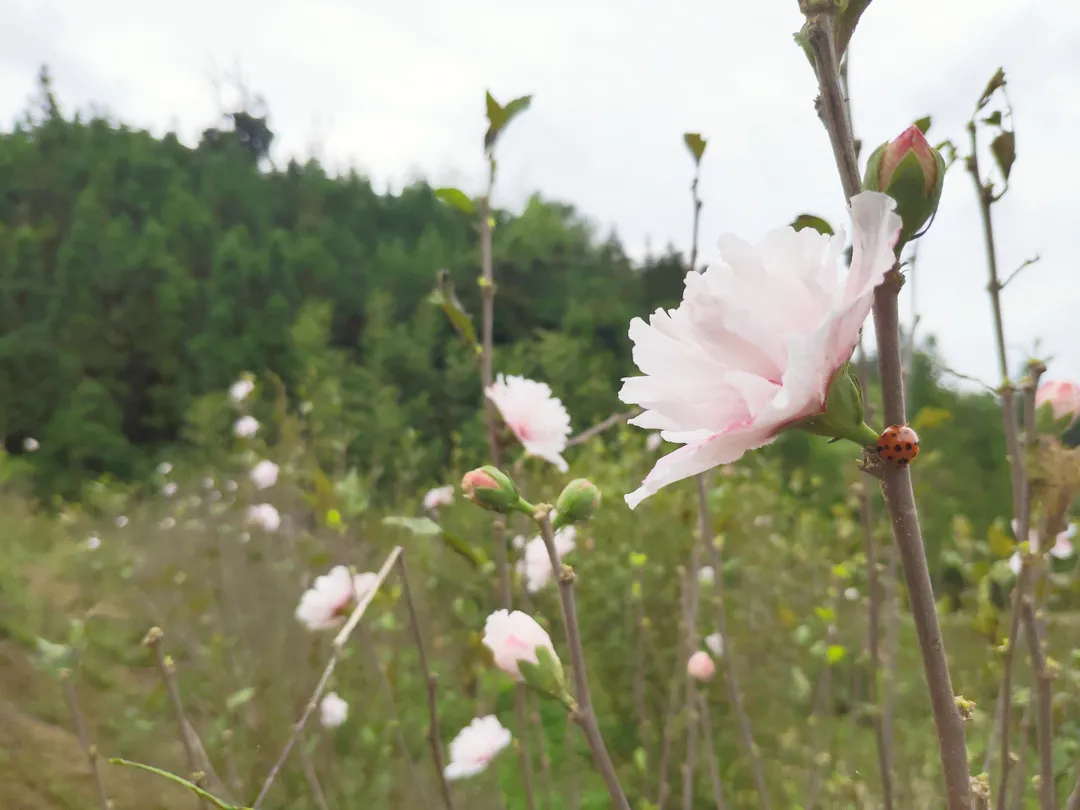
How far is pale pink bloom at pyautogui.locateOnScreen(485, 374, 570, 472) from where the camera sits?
1.78 ft

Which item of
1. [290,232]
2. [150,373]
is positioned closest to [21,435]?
[150,373]

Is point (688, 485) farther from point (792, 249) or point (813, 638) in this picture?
point (792, 249)

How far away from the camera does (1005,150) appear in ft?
1.31

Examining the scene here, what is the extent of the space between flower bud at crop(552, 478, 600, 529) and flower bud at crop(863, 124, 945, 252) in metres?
0.19

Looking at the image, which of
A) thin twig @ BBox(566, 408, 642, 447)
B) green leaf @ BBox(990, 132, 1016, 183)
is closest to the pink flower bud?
green leaf @ BBox(990, 132, 1016, 183)

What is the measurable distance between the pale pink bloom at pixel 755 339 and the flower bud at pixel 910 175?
1cm

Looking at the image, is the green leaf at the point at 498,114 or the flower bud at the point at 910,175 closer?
the flower bud at the point at 910,175

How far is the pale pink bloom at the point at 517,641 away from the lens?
0.33 meters

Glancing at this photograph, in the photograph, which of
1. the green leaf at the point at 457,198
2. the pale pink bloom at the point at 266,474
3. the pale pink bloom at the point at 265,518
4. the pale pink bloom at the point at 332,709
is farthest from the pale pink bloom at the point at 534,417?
the pale pink bloom at the point at 266,474

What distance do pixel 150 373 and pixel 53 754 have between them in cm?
496

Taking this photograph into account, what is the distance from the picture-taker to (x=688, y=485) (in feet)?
6.24

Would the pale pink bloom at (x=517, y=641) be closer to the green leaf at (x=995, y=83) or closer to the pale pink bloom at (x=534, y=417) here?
the pale pink bloom at (x=534, y=417)

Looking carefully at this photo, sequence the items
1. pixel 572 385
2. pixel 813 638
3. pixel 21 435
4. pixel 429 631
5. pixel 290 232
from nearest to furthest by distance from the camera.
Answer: pixel 813 638 < pixel 429 631 < pixel 572 385 < pixel 21 435 < pixel 290 232

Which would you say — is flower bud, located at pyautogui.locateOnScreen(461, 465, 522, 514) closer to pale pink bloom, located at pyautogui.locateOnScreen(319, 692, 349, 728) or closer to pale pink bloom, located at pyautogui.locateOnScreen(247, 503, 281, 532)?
pale pink bloom, located at pyautogui.locateOnScreen(319, 692, 349, 728)
